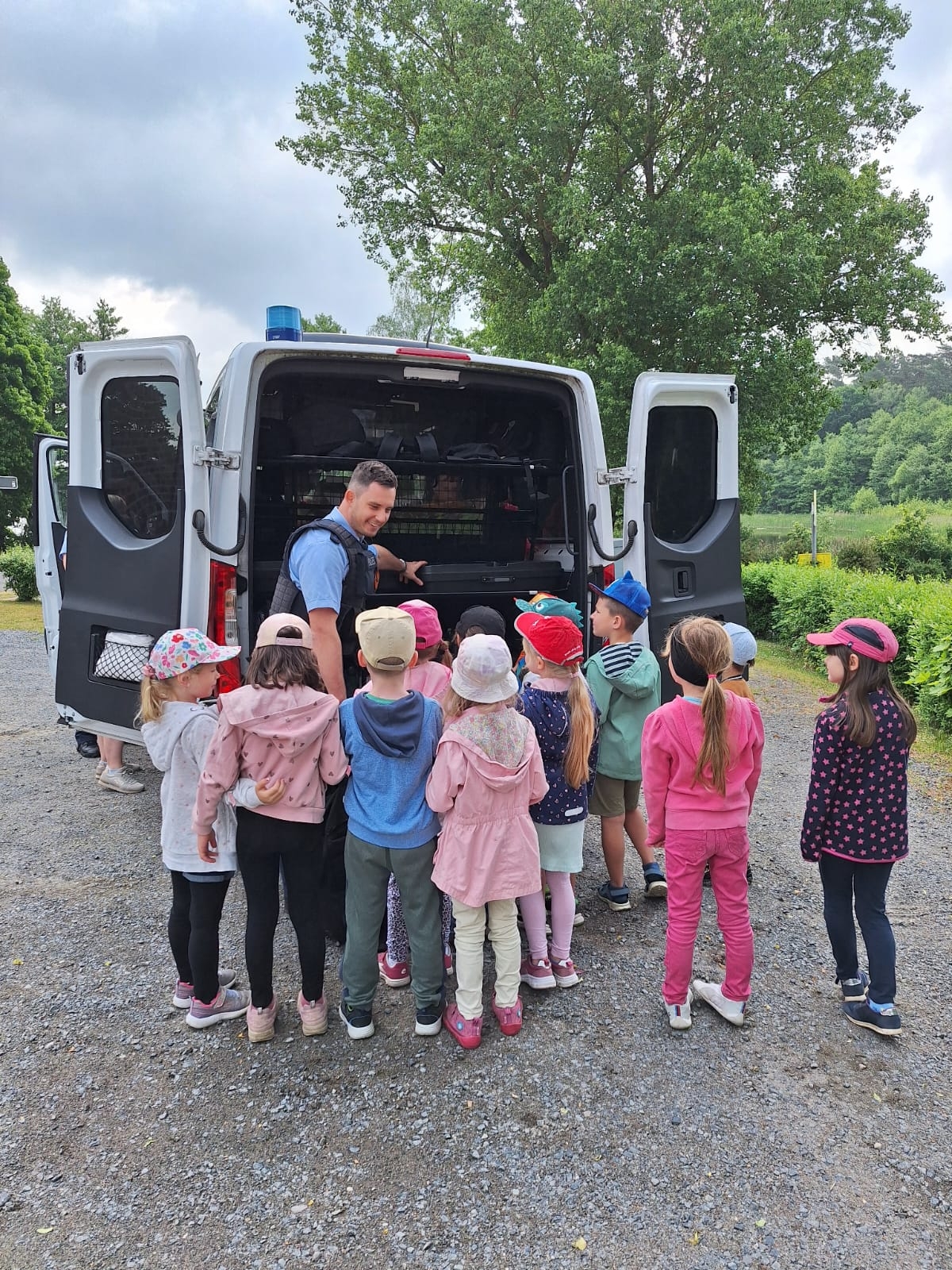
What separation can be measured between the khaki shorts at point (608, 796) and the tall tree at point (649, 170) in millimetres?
11562

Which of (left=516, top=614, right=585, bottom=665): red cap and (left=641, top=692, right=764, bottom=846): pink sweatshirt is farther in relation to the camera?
(left=516, top=614, right=585, bottom=665): red cap

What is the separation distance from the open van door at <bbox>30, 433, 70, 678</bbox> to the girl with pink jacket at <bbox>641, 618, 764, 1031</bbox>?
443 centimetres

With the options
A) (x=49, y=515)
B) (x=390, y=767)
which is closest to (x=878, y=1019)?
(x=390, y=767)

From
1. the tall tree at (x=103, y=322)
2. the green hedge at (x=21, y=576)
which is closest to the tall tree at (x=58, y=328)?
the tall tree at (x=103, y=322)

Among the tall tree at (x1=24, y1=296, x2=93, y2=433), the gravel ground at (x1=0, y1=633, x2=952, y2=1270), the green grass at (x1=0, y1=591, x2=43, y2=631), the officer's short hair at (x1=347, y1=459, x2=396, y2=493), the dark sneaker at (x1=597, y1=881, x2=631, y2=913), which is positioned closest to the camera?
the gravel ground at (x1=0, y1=633, x2=952, y2=1270)

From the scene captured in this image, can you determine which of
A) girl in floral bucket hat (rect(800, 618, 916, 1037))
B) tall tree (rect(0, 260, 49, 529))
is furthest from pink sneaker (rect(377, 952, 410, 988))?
tall tree (rect(0, 260, 49, 529))

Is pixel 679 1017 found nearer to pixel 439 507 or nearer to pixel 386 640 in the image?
pixel 386 640

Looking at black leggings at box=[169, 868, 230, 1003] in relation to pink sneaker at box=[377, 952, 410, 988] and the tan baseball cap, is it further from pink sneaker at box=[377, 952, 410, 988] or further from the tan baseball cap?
the tan baseball cap

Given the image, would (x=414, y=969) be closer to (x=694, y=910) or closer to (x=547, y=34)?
(x=694, y=910)

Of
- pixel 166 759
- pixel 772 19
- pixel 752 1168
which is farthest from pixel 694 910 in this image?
pixel 772 19

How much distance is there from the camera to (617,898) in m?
3.51

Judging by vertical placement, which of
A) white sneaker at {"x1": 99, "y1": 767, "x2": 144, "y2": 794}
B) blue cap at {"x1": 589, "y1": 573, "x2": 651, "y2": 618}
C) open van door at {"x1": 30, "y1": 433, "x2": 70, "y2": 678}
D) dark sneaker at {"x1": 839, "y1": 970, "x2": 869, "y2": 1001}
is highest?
open van door at {"x1": 30, "y1": 433, "x2": 70, "y2": 678}

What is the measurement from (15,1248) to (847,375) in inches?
789

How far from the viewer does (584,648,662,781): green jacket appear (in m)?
3.29
